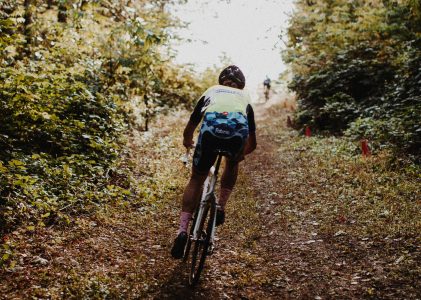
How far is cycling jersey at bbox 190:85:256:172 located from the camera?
4.17 m

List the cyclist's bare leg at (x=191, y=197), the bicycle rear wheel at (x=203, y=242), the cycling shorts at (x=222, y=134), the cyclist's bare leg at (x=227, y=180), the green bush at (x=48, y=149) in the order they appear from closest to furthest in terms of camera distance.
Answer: the cycling shorts at (x=222, y=134) < the bicycle rear wheel at (x=203, y=242) < the cyclist's bare leg at (x=191, y=197) < the cyclist's bare leg at (x=227, y=180) < the green bush at (x=48, y=149)

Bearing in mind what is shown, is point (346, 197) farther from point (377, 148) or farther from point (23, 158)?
point (23, 158)

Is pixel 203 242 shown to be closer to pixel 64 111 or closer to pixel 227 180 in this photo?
pixel 227 180

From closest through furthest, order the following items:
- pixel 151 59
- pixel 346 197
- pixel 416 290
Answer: pixel 416 290, pixel 346 197, pixel 151 59

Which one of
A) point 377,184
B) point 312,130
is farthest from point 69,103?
point 312,130

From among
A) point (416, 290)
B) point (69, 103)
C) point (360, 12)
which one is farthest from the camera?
point (360, 12)

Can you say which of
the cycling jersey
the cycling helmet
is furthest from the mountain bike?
the cycling helmet

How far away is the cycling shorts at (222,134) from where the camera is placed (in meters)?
4.16

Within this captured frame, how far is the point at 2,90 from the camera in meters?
7.15

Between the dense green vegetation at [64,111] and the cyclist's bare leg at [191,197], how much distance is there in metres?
2.01

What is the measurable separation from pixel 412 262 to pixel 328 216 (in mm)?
2169

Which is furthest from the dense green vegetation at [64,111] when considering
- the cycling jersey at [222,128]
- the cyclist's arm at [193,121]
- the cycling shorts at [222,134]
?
the cycling shorts at [222,134]

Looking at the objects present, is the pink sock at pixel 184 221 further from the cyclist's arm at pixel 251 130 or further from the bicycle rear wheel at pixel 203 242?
the cyclist's arm at pixel 251 130

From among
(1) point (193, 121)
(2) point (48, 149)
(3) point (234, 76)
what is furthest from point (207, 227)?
(2) point (48, 149)
